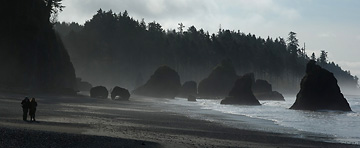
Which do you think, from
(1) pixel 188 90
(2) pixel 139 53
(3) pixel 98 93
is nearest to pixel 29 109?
(3) pixel 98 93

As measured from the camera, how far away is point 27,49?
6378 centimetres

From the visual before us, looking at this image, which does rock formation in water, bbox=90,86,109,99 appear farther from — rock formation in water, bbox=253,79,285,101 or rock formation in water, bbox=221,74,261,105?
rock formation in water, bbox=253,79,285,101

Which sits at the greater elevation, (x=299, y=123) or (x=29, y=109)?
(x=29, y=109)

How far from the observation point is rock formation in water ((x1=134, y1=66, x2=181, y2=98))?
11119 centimetres

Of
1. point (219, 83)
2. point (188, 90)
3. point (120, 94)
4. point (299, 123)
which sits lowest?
point (299, 123)

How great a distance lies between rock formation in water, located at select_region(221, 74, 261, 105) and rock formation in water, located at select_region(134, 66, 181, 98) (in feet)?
106

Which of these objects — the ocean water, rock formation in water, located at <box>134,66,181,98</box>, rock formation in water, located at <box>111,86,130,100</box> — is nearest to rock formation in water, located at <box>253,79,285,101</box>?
rock formation in water, located at <box>134,66,181,98</box>

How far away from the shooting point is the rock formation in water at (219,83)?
118 metres

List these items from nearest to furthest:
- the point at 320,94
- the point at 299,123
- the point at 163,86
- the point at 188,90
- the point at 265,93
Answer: the point at 299,123 → the point at 320,94 → the point at 265,93 → the point at 163,86 → the point at 188,90

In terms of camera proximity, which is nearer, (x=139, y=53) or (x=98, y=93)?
(x=98, y=93)

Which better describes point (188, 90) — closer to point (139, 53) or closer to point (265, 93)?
point (265, 93)

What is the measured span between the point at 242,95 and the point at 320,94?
21522 millimetres

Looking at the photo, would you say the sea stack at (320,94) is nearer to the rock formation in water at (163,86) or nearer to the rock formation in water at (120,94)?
the rock formation in water at (120,94)

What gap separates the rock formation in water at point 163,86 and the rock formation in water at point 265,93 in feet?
77.3
